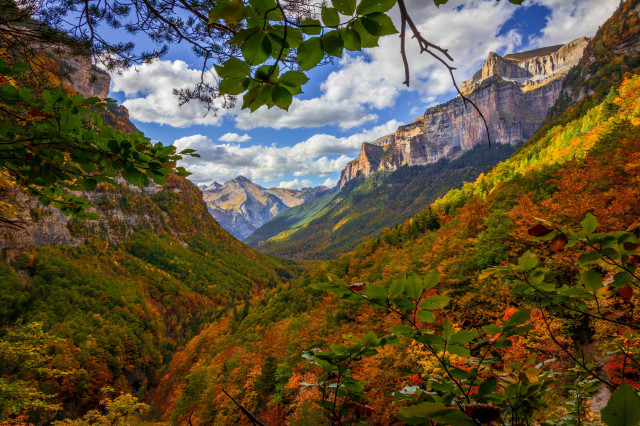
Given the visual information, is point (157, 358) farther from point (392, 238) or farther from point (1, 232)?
point (392, 238)

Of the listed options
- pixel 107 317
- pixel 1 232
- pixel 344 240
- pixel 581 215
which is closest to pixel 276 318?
pixel 581 215

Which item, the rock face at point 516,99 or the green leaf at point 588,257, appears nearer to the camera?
the green leaf at point 588,257

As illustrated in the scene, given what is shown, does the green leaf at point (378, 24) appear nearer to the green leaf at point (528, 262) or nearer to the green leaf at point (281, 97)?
the green leaf at point (281, 97)

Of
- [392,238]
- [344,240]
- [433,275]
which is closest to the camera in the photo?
[433,275]

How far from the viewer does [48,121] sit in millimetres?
1693

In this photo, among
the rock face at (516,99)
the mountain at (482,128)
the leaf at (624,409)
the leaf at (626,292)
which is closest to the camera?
the leaf at (624,409)

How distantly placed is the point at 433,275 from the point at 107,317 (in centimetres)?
6890

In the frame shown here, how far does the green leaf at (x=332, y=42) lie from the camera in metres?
0.91

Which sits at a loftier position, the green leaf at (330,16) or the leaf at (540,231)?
the green leaf at (330,16)

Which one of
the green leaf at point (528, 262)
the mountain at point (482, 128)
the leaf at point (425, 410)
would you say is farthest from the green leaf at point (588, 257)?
the mountain at point (482, 128)

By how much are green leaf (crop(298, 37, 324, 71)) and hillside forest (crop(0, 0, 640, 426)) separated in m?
0.12

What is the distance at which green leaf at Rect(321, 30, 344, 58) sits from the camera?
91cm

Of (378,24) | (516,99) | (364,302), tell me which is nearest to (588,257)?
(364,302)

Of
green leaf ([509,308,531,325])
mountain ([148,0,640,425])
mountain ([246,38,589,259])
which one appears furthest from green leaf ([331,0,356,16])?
mountain ([246,38,589,259])
